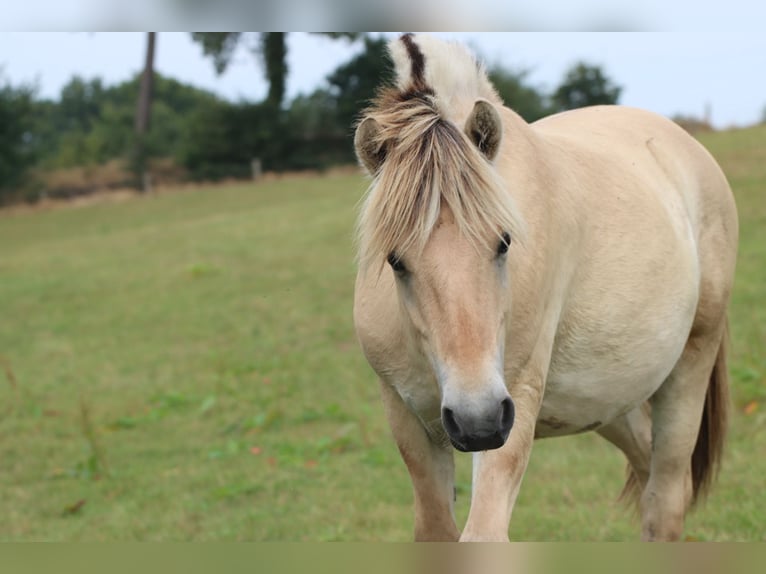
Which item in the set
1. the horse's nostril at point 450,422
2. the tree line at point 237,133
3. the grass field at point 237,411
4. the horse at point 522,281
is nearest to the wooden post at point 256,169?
the tree line at point 237,133

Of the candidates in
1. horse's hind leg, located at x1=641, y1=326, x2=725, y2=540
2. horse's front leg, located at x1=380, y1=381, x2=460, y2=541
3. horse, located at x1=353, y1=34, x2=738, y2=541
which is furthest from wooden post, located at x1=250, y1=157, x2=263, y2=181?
horse's front leg, located at x1=380, y1=381, x2=460, y2=541

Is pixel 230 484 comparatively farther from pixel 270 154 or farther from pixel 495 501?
pixel 270 154

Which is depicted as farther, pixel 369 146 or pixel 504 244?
pixel 369 146

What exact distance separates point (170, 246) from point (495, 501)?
18.3 meters

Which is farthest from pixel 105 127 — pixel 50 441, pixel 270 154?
pixel 50 441

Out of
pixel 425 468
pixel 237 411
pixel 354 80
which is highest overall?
pixel 354 80

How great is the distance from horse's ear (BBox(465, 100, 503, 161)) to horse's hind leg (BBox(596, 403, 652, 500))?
229 cm

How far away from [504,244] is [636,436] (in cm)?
244

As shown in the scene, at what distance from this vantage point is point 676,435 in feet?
14.7

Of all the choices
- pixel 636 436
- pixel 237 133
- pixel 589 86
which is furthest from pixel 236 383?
pixel 237 133

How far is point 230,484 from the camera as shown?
7648 mm

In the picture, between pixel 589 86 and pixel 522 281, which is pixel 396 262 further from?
pixel 589 86

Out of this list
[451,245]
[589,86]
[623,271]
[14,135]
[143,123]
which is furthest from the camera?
[143,123]

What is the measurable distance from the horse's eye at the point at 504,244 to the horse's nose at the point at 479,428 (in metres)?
0.50
